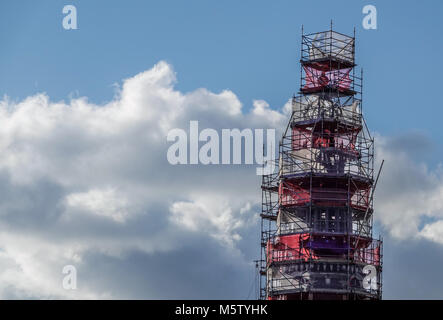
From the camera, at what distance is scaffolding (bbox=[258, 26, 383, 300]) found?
160125 mm

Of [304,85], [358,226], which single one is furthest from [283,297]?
[304,85]

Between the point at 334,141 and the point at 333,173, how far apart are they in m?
6.54

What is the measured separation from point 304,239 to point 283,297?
873cm

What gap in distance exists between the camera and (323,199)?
165 metres

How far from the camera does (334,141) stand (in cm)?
17050

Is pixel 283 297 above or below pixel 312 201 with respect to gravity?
below

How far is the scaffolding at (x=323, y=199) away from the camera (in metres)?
160
